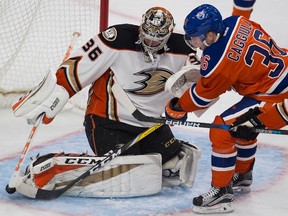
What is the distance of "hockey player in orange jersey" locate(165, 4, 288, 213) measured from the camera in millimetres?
2943

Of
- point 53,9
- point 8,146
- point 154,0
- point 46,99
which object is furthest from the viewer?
point 154,0

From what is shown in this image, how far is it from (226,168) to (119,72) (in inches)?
24.2

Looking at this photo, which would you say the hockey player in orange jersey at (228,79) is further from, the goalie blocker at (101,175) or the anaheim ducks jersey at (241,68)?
the goalie blocker at (101,175)

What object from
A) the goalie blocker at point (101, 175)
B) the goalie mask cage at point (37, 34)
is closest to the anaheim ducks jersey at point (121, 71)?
the goalie blocker at point (101, 175)

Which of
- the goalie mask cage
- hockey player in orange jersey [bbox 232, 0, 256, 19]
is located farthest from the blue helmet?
the goalie mask cage

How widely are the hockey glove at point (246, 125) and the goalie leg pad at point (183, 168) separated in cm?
34

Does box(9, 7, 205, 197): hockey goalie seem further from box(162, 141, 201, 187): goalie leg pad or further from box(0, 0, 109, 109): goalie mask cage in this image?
box(0, 0, 109, 109): goalie mask cage

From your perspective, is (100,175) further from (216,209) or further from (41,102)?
(216,209)

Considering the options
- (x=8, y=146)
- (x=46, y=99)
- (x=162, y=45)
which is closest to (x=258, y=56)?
(x=162, y=45)

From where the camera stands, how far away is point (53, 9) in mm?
4402

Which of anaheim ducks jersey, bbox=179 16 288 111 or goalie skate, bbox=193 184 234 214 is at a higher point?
anaheim ducks jersey, bbox=179 16 288 111

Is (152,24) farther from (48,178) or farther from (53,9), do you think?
(53,9)

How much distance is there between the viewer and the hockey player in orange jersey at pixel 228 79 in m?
2.94

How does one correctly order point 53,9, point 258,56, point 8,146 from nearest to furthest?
point 258,56 → point 8,146 → point 53,9
